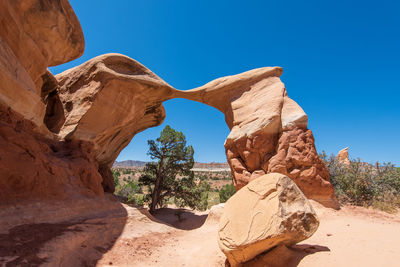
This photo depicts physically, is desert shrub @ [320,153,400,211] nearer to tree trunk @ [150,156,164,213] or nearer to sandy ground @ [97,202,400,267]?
sandy ground @ [97,202,400,267]

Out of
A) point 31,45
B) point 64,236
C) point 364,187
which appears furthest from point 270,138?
point 31,45

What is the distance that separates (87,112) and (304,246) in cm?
962

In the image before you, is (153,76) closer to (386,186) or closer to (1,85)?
(1,85)

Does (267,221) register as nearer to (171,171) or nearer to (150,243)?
(150,243)

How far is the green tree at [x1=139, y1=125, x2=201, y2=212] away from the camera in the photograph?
1377 centimetres

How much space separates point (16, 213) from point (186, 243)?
469 centimetres

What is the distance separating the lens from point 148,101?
11.7 meters

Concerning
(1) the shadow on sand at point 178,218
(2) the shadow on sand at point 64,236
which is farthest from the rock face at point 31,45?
(1) the shadow on sand at point 178,218

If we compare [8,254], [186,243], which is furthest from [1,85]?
[186,243]

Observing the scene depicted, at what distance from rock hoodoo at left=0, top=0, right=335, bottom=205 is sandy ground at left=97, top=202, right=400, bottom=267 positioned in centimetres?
168

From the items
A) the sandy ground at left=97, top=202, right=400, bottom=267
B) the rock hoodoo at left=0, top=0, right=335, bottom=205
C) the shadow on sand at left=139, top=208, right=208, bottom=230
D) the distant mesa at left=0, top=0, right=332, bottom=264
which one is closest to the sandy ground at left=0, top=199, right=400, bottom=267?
the sandy ground at left=97, top=202, right=400, bottom=267

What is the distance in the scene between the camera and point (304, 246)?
3.67 metres

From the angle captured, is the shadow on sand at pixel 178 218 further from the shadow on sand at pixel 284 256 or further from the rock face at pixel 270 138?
the shadow on sand at pixel 284 256

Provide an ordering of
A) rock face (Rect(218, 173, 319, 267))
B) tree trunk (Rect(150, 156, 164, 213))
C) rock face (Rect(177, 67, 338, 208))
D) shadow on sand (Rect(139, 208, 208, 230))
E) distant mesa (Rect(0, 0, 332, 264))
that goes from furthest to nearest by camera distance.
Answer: tree trunk (Rect(150, 156, 164, 213)) < shadow on sand (Rect(139, 208, 208, 230)) < rock face (Rect(177, 67, 338, 208)) < distant mesa (Rect(0, 0, 332, 264)) < rock face (Rect(218, 173, 319, 267))
